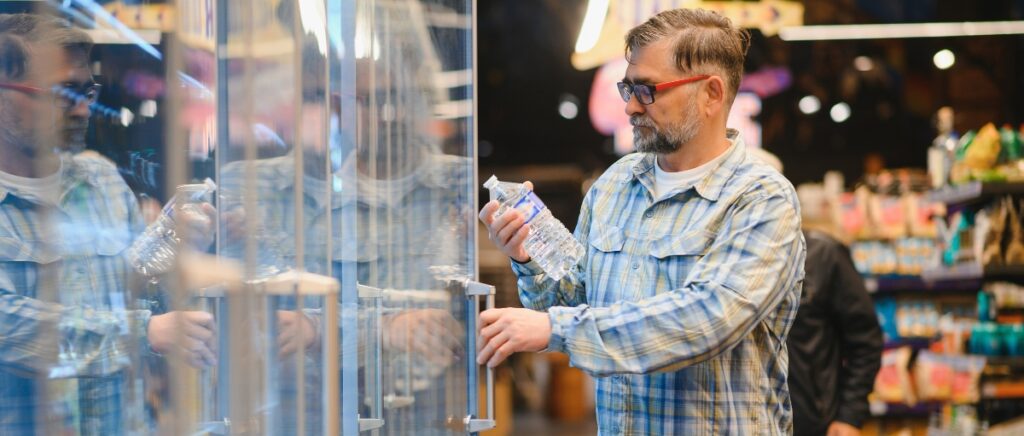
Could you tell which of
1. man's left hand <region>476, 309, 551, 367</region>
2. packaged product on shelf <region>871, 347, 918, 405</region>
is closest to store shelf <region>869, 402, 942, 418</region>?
packaged product on shelf <region>871, 347, 918, 405</region>

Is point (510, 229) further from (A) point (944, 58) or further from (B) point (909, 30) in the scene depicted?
(A) point (944, 58)

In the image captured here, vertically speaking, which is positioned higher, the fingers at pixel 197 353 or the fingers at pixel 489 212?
the fingers at pixel 489 212

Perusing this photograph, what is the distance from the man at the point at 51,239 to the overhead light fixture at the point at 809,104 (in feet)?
37.0

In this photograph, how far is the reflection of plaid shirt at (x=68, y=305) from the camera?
90 centimetres

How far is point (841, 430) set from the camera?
4043 millimetres

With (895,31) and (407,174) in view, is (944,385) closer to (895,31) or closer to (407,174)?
(895,31)

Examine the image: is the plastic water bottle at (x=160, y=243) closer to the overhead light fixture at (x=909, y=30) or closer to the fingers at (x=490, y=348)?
the fingers at (x=490, y=348)

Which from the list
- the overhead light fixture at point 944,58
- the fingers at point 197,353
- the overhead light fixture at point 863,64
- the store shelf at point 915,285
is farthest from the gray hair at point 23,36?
the overhead light fixture at point 863,64

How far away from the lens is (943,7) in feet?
33.5

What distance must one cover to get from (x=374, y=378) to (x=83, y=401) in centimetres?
100

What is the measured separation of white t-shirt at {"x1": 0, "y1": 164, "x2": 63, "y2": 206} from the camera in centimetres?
89

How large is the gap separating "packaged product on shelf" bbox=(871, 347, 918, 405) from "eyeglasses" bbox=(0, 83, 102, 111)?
6.29 metres

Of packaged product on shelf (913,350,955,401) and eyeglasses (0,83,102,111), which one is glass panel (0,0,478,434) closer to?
eyeglasses (0,83,102,111)

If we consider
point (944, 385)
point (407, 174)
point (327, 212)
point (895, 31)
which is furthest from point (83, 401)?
point (895, 31)
